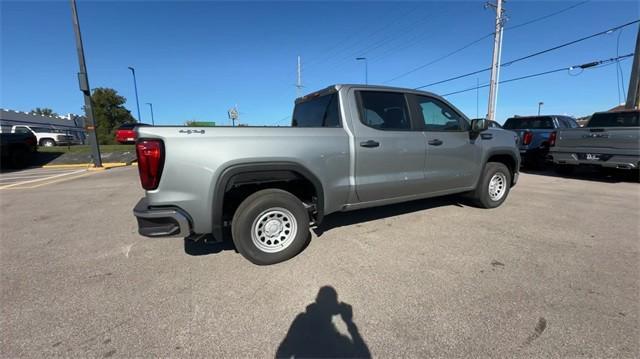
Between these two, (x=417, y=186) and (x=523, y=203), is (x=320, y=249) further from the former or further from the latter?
(x=523, y=203)

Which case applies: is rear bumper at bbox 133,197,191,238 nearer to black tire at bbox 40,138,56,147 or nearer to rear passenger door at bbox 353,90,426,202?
rear passenger door at bbox 353,90,426,202

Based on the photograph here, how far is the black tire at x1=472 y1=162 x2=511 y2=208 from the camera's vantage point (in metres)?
4.72

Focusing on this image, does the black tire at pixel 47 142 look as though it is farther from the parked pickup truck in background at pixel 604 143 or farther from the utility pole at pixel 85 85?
the parked pickup truck in background at pixel 604 143

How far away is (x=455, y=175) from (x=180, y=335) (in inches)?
157

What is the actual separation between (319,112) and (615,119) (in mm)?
9072

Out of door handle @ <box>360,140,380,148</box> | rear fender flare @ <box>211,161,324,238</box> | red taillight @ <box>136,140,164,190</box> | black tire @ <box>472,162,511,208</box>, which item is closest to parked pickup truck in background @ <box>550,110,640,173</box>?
black tire @ <box>472,162,511,208</box>

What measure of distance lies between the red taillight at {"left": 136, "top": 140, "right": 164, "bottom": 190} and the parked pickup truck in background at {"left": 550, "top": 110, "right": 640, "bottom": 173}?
9.52 m

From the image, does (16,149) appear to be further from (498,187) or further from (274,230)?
(498,187)

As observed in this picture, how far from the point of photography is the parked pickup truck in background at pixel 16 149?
11328 mm

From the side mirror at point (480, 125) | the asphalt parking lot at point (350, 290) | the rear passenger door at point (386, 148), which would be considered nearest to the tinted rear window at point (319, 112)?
the rear passenger door at point (386, 148)

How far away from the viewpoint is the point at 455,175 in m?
4.29

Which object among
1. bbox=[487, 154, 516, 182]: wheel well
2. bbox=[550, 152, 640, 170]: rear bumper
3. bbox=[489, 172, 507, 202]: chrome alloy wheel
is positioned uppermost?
bbox=[487, 154, 516, 182]: wheel well

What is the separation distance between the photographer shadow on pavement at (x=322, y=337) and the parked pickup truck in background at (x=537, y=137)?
31.9 ft

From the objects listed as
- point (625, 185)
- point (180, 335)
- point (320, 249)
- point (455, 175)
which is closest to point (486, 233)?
point (455, 175)
